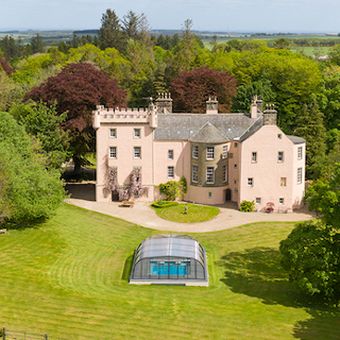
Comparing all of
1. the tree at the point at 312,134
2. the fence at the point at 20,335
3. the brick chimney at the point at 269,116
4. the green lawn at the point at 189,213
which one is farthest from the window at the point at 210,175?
the fence at the point at 20,335

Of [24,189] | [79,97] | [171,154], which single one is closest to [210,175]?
[171,154]

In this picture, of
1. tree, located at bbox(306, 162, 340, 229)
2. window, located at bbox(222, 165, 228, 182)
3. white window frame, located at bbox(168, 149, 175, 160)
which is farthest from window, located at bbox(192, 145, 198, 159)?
tree, located at bbox(306, 162, 340, 229)

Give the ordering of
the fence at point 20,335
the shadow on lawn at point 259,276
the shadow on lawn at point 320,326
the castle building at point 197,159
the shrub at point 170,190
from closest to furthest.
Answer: the fence at point 20,335
the shadow on lawn at point 320,326
the shadow on lawn at point 259,276
the castle building at point 197,159
the shrub at point 170,190

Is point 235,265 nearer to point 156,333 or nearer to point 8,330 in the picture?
point 156,333

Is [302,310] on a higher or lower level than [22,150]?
lower

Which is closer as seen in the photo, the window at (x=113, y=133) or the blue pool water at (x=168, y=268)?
the blue pool water at (x=168, y=268)

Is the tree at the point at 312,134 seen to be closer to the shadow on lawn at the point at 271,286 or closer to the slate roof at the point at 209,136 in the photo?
the slate roof at the point at 209,136

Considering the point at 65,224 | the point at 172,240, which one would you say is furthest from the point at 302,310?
the point at 65,224
